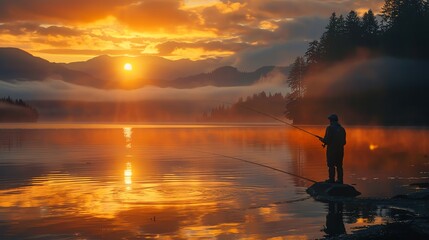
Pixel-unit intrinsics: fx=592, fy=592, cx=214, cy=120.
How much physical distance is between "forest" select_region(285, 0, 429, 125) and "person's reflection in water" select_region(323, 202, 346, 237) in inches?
3378

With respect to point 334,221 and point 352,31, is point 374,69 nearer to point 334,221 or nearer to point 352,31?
point 352,31

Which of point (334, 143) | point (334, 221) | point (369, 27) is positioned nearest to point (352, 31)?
point (369, 27)

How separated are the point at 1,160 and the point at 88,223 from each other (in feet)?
92.4

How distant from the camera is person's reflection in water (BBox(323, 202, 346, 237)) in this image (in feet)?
49.0

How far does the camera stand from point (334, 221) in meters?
16.3

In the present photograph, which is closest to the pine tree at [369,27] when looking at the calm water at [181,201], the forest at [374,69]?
the forest at [374,69]

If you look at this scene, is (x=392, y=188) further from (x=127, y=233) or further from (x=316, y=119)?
(x=316, y=119)

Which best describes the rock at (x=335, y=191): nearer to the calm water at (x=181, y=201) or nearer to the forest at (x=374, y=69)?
the calm water at (x=181, y=201)

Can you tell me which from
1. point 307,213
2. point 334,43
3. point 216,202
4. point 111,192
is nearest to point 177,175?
point 111,192

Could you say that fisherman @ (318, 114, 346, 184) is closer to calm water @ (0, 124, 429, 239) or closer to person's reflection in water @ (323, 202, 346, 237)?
calm water @ (0, 124, 429, 239)

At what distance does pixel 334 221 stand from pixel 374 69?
319 ft

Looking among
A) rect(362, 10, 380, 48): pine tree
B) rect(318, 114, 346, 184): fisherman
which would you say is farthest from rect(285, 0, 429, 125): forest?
rect(318, 114, 346, 184): fisherman

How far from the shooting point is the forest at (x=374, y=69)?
334ft

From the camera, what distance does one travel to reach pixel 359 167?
112 ft
